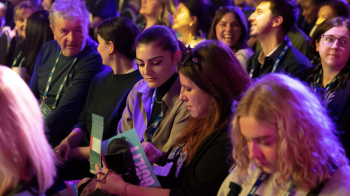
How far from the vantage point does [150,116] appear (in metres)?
2.40

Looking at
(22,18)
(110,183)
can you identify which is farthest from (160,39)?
(22,18)

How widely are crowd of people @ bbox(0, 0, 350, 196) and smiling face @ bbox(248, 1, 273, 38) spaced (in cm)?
1

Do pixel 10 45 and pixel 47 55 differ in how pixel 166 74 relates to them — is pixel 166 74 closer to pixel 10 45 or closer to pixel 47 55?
pixel 47 55

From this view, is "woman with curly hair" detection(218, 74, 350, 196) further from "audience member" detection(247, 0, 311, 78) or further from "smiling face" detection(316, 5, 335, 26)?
"smiling face" detection(316, 5, 335, 26)

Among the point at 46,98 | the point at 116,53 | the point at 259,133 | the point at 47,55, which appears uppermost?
the point at 259,133

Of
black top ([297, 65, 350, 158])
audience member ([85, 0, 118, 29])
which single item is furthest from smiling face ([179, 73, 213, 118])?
audience member ([85, 0, 118, 29])

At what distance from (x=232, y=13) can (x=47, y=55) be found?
6.29ft

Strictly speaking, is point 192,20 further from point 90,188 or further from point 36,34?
point 90,188

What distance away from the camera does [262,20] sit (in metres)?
3.30

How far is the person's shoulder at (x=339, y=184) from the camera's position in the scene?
1.19 metres

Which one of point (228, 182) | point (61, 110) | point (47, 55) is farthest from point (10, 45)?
point (228, 182)

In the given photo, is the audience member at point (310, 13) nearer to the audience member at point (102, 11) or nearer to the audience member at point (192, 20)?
the audience member at point (192, 20)

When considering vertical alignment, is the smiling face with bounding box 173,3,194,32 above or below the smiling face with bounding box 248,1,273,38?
below

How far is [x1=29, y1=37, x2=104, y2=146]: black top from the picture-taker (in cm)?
313
